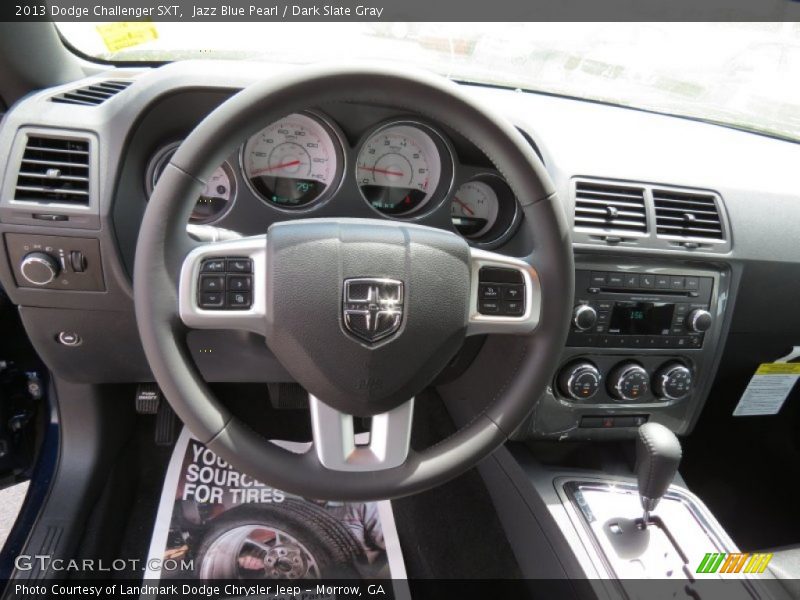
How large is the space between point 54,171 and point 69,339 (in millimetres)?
389

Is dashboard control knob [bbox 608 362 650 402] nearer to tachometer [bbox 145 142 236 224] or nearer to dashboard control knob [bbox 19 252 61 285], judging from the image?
tachometer [bbox 145 142 236 224]

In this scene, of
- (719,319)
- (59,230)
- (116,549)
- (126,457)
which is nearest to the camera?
(59,230)

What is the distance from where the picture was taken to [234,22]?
4.59ft

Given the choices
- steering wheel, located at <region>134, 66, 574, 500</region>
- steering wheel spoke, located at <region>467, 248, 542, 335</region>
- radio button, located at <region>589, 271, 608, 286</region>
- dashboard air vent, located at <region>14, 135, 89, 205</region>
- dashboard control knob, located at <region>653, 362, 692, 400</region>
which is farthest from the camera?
dashboard control knob, located at <region>653, 362, 692, 400</region>

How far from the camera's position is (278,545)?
4.97ft

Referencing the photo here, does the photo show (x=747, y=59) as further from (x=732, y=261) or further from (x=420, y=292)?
(x=420, y=292)

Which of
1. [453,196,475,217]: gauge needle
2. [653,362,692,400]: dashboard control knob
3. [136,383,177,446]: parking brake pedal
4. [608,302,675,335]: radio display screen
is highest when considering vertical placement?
[453,196,475,217]: gauge needle

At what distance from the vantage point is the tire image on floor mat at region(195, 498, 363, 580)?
1.46m

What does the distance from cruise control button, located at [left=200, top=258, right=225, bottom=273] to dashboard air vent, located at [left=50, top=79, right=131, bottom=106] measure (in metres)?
0.56

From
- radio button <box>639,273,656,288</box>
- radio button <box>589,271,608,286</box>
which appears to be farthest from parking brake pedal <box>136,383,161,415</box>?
radio button <box>639,273,656,288</box>

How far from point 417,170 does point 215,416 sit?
72 cm

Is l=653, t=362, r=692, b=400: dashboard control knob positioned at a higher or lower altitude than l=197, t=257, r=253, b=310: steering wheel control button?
lower
